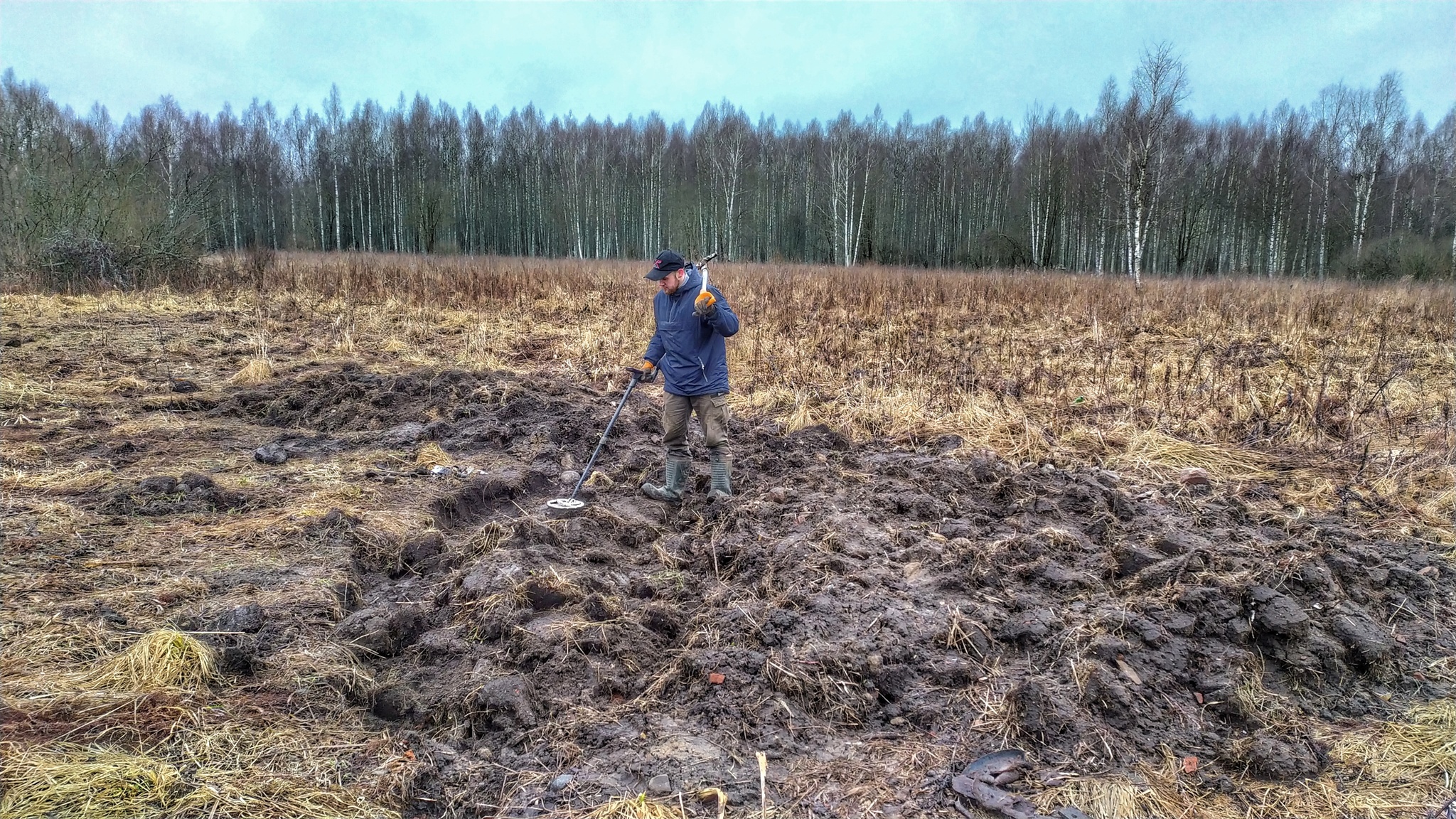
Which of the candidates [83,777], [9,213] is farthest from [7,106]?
[83,777]

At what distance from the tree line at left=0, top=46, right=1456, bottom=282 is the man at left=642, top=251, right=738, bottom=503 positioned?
20398 millimetres

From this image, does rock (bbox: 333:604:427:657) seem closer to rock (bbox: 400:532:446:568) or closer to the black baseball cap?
rock (bbox: 400:532:446:568)

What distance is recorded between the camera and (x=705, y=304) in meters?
5.18

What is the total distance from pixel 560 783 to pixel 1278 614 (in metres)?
3.26

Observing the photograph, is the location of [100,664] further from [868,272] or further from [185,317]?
[868,272]

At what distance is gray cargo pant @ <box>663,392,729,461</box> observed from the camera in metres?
5.61

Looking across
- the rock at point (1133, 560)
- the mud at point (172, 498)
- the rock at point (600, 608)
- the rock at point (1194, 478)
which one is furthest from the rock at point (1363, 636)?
the mud at point (172, 498)

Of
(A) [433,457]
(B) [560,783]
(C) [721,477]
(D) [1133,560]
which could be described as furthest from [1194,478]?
(A) [433,457]

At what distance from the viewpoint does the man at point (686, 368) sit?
5.51 metres

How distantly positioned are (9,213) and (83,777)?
17.5 meters

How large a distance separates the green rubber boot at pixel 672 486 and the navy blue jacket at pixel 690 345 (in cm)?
56

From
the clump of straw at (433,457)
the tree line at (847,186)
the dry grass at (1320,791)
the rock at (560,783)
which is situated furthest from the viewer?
the tree line at (847,186)

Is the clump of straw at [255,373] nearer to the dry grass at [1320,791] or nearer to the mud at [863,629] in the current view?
the mud at [863,629]

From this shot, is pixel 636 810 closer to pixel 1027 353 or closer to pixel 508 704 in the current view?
pixel 508 704
